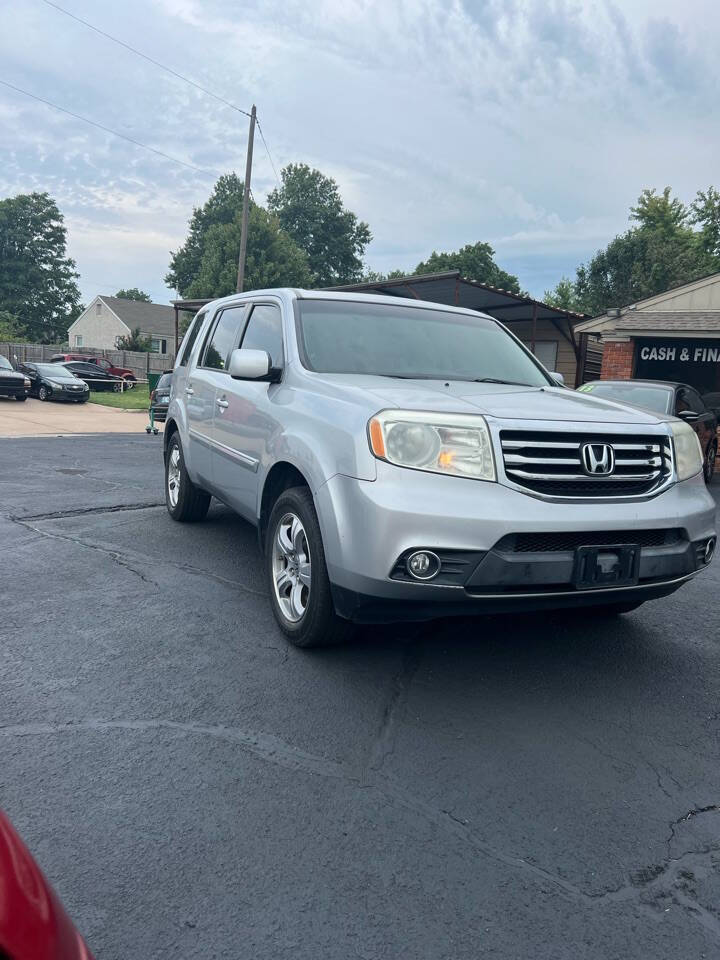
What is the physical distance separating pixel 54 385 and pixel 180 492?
71.0 feet

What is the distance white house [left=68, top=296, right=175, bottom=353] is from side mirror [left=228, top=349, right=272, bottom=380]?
59733 millimetres

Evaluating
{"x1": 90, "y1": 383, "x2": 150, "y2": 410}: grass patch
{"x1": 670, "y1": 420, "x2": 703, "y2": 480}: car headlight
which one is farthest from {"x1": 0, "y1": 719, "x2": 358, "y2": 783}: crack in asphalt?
{"x1": 90, "y1": 383, "x2": 150, "y2": 410}: grass patch

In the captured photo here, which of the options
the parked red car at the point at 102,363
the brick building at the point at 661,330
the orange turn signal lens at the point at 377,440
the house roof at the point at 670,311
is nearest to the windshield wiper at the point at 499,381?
the orange turn signal lens at the point at 377,440

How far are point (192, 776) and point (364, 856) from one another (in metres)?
0.75

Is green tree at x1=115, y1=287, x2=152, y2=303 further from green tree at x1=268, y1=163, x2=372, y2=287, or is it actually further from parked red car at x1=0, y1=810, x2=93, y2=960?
parked red car at x1=0, y1=810, x2=93, y2=960

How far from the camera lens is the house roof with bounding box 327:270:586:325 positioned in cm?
2026

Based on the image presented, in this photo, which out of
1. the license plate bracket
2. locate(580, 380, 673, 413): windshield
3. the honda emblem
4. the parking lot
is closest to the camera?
the parking lot

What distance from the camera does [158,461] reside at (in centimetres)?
1229

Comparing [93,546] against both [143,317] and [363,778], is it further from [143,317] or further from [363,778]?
[143,317]

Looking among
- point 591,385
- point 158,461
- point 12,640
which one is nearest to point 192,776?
point 12,640

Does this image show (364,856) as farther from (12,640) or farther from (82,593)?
(82,593)

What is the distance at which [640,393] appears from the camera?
1189cm

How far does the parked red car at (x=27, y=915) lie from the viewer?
3.30 ft

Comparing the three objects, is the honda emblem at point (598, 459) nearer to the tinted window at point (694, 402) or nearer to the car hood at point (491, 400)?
the car hood at point (491, 400)
